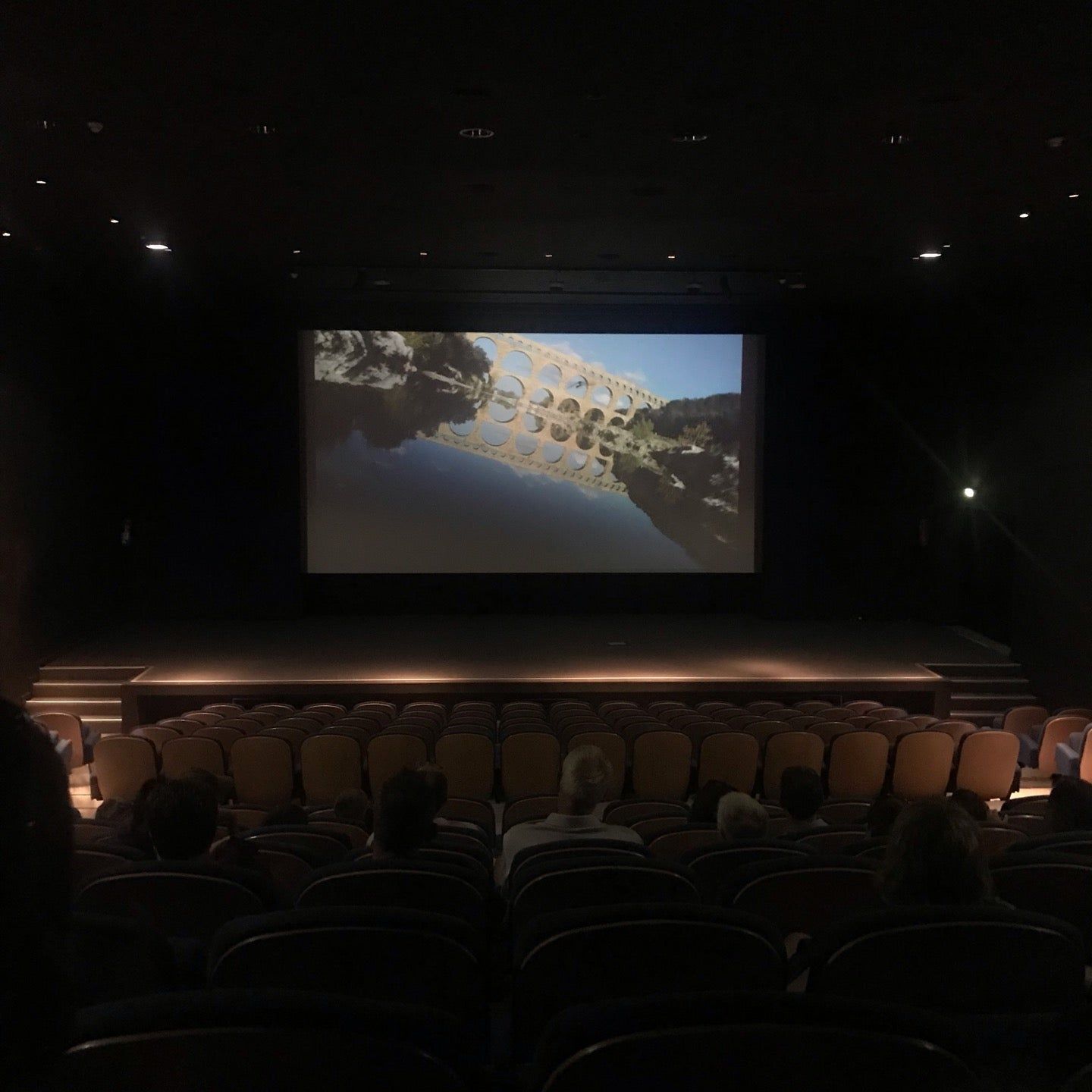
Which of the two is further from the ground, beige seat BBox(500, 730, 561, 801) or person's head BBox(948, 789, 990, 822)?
person's head BBox(948, 789, 990, 822)

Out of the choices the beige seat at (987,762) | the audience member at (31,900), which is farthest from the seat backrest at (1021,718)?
the audience member at (31,900)

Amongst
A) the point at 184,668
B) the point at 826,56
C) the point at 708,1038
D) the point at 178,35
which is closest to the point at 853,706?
the point at 826,56

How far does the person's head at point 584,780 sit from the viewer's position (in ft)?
14.8

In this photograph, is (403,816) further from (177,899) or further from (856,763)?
(856,763)

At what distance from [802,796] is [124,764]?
503 centimetres

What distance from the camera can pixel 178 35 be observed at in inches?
203

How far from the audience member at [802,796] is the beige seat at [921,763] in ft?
10.1

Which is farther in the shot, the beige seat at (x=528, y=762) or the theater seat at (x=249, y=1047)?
the beige seat at (x=528, y=762)

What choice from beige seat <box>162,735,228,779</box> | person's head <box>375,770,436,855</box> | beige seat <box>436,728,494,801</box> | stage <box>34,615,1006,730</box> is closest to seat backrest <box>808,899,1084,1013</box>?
person's head <box>375,770,436,855</box>

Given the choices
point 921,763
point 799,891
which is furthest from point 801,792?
point 921,763

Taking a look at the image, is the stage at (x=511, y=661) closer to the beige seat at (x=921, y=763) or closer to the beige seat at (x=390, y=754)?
the beige seat at (x=921, y=763)

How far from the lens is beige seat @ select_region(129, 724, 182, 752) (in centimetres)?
795

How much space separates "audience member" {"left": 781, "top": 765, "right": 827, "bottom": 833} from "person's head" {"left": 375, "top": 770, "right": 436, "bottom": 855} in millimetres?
2011

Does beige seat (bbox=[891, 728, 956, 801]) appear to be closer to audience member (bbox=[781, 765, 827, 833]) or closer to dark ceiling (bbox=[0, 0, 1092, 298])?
audience member (bbox=[781, 765, 827, 833])
